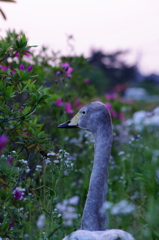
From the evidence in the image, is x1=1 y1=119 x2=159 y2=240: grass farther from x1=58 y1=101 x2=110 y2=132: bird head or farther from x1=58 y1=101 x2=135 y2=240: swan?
x1=58 y1=101 x2=110 y2=132: bird head

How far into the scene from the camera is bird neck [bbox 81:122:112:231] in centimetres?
223

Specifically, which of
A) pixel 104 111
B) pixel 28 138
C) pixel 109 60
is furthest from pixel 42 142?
pixel 109 60

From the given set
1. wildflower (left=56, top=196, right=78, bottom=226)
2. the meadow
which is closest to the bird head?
the meadow

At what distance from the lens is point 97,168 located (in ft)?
7.72

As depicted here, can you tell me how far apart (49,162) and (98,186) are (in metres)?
0.40

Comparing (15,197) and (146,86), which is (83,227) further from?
(146,86)

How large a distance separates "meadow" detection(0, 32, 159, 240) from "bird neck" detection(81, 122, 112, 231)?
0.10 meters

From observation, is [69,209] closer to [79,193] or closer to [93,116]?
[93,116]

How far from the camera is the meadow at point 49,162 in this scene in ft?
6.99

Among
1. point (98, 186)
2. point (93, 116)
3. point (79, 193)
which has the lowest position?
point (79, 193)

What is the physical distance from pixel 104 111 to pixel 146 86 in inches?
1446

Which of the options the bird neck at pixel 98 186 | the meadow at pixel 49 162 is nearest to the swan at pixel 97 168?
the bird neck at pixel 98 186

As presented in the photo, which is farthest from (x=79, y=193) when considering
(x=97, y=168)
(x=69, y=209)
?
(x=69, y=209)

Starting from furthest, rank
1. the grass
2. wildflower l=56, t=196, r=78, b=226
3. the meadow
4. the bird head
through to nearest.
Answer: the bird head → the meadow → the grass → wildflower l=56, t=196, r=78, b=226
